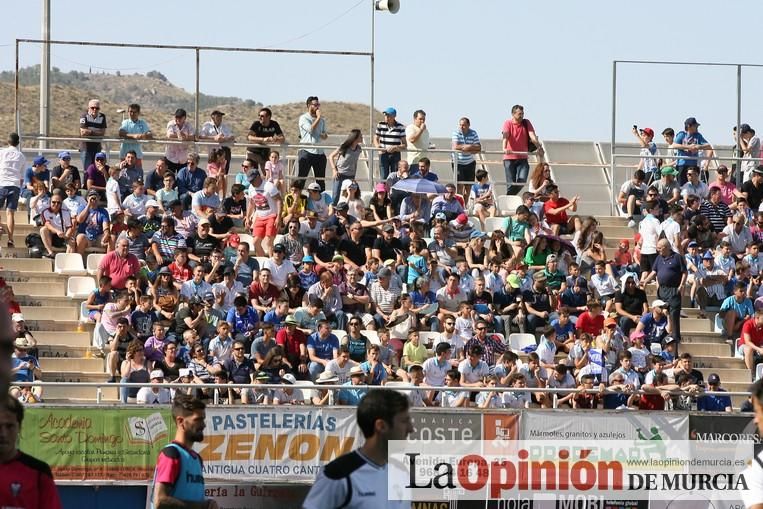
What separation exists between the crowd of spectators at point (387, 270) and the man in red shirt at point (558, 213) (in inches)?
1.2

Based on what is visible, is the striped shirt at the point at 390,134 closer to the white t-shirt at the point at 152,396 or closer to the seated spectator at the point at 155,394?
the seated spectator at the point at 155,394

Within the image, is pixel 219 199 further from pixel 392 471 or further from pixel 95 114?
pixel 392 471

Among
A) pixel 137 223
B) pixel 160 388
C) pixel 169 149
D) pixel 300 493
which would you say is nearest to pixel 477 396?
pixel 300 493

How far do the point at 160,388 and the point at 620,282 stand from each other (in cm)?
762

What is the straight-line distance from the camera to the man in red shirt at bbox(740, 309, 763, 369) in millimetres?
19688

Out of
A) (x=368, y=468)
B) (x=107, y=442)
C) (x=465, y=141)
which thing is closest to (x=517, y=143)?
(x=465, y=141)

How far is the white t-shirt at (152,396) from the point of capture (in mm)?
15969

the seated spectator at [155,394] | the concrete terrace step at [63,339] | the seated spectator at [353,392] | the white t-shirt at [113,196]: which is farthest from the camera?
the white t-shirt at [113,196]

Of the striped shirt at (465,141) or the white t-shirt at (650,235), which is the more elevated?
the striped shirt at (465,141)

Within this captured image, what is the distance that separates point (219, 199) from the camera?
21.0m

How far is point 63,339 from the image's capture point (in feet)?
62.0

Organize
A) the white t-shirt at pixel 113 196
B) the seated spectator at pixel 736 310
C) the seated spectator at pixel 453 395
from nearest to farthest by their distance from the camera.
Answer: the seated spectator at pixel 453 395 → the white t-shirt at pixel 113 196 → the seated spectator at pixel 736 310

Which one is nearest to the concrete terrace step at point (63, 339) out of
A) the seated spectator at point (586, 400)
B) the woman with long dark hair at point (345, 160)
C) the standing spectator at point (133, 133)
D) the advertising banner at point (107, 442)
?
the advertising banner at point (107, 442)

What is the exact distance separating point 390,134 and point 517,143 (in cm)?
222
